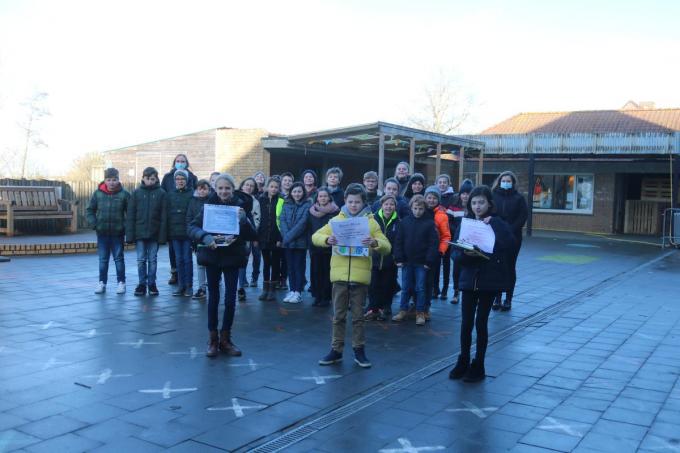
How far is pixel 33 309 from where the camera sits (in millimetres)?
7906

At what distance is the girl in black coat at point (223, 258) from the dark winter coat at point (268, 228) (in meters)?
3.02

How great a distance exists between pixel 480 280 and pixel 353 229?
121 cm

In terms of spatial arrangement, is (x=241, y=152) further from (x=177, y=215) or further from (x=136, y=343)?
(x=136, y=343)

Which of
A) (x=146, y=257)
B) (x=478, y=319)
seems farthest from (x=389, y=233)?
(x=146, y=257)

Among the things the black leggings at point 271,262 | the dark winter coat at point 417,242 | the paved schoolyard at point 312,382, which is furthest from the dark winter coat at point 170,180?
the dark winter coat at point 417,242

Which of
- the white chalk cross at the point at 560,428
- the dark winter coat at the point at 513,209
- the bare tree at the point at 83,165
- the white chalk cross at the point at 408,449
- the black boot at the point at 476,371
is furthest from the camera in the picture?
the bare tree at the point at 83,165

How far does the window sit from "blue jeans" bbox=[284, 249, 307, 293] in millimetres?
19536

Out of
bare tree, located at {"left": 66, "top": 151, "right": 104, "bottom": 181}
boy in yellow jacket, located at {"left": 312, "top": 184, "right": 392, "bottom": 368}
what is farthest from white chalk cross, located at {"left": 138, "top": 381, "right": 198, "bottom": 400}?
bare tree, located at {"left": 66, "top": 151, "right": 104, "bottom": 181}

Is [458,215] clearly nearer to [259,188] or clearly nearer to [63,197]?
[259,188]

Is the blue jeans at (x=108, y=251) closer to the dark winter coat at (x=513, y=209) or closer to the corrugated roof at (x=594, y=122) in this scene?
the dark winter coat at (x=513, y=209)

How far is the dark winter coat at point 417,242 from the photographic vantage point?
7688 mm

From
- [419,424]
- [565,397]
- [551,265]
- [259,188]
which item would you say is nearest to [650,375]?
[565,397]

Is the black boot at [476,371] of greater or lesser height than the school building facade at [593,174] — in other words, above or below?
below

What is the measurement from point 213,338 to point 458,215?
4559 mm
